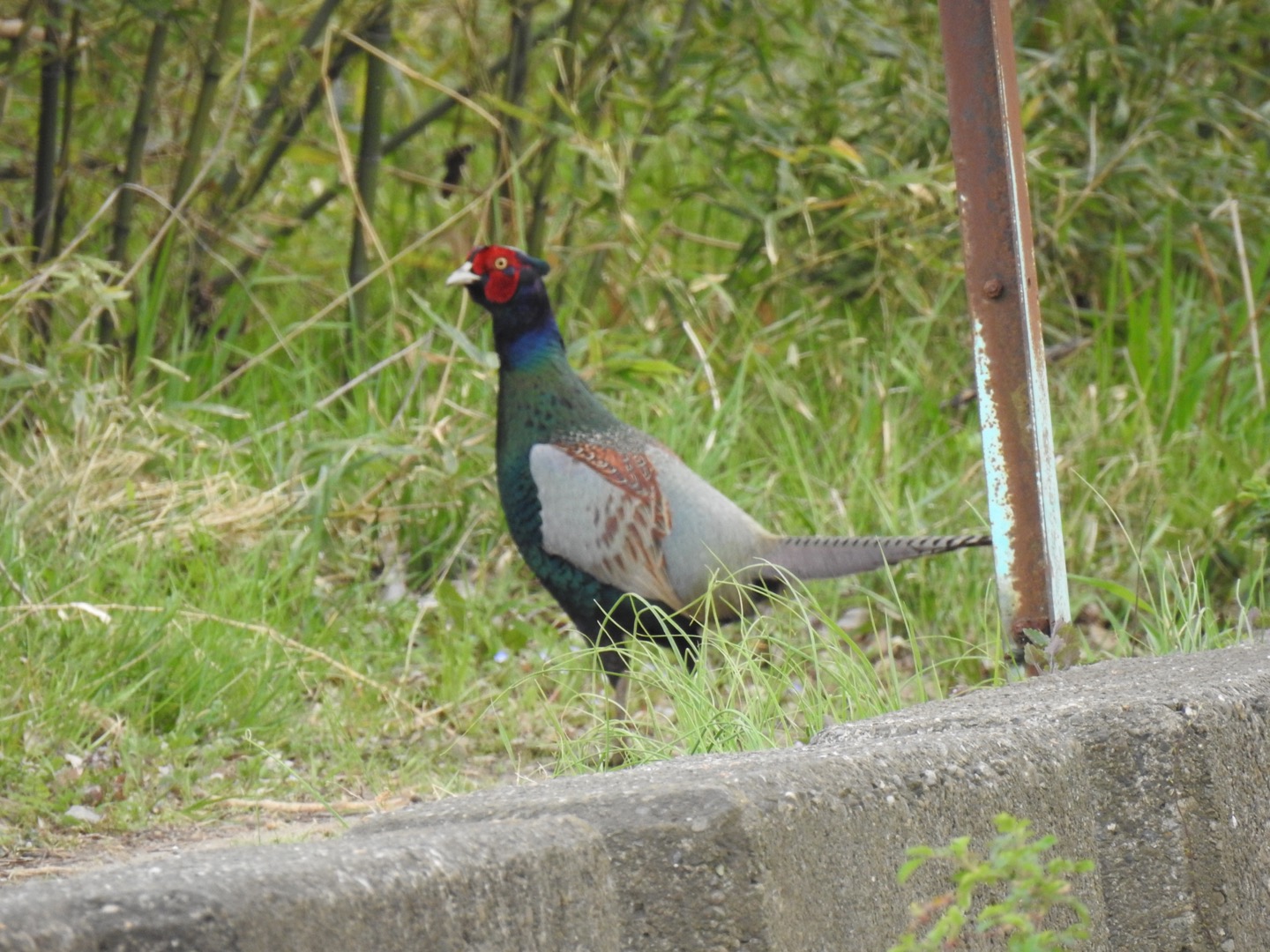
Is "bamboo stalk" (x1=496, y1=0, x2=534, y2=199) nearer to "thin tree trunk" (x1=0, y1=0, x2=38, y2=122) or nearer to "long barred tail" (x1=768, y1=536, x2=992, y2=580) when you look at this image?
"thin tree trunk" (x1=0, y1=0, x2=38, y2=122)

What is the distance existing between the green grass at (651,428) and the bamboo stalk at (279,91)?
0.35 feet

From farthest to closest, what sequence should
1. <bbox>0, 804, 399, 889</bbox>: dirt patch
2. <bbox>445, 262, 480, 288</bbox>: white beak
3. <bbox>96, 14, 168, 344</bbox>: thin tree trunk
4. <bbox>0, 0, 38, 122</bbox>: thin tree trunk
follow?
<bbox>96, 14, 168, 344</bbox>: thin tree trunk → <bbox>0, 0, 38, 122</bbox>: thin tree trunk → <bbox>445, 262, 480, 288</bbox>: white beak → <bbox>0, 804, 399, 889</bbox>: dirt patch

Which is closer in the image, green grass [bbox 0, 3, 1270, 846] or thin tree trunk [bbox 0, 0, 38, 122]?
green grass [bbox 0, 3, 1270, 846]

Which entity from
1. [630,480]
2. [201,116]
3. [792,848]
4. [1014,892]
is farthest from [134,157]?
[1014,892]

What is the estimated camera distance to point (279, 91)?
5082mm

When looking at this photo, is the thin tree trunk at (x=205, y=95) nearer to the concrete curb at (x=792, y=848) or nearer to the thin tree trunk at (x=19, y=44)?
the thin tree trunk at (x=19, y=44)

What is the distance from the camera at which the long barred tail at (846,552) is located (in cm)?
345

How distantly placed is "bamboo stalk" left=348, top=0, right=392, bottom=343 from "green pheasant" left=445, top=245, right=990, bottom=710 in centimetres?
105

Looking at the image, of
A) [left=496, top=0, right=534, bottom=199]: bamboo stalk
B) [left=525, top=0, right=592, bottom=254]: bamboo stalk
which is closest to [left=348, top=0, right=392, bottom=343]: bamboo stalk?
[left=496, top=0, right=534, bottom=199]: bamboo stalk

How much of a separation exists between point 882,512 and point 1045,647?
1.78m

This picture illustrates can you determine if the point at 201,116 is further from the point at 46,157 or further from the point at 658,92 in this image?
the point at 658,92

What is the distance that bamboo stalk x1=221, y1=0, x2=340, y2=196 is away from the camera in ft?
16.0

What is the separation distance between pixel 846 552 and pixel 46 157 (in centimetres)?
267

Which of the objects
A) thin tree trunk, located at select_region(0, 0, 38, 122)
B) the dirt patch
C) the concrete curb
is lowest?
the dirt patch
